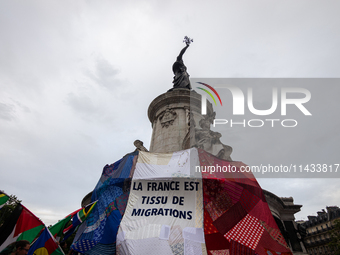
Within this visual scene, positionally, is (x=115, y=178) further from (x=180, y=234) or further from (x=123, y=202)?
(x=180, y=234)

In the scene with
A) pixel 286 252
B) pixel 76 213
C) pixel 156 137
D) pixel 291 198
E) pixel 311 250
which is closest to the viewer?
pixel 286 252

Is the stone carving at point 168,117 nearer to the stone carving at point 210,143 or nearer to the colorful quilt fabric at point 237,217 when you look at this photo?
the stone carving at point 210,143

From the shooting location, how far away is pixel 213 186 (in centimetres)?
840

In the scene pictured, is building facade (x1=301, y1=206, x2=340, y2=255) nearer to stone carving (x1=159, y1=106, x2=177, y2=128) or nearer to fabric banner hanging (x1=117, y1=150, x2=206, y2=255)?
stone carving (x1=159, y1=106, x2=177, y2=128)

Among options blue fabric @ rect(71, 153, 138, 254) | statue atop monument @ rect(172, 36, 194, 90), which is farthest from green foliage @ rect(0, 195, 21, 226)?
statue atop monument @ rect(172, 36, 194, 90)

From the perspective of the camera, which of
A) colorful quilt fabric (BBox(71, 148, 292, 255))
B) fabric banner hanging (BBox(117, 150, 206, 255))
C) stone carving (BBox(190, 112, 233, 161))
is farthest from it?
stone carving (BBox(190, 112, 233, 161))

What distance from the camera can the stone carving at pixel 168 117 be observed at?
48.3 ft

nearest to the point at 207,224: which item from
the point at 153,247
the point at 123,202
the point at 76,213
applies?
the point at 153,247

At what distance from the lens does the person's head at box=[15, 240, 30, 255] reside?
6197 mm

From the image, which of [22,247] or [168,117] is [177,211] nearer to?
[22,247]

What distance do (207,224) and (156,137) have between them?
27.2ft

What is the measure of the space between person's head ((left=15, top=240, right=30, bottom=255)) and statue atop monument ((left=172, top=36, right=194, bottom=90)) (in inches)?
587

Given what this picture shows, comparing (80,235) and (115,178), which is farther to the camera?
(115,178)

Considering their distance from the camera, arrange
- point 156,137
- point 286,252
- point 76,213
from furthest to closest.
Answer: point 156,137 → point 76,213 → point 286,252
